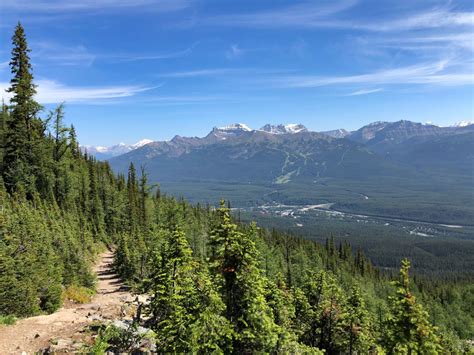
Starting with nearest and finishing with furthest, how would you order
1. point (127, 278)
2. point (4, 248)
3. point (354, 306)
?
point (4, 248) → point (354, 306) → point (127, 278)

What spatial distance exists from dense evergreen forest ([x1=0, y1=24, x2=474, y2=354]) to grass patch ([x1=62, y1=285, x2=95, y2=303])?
0.66 meters

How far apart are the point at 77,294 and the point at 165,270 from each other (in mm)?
18857

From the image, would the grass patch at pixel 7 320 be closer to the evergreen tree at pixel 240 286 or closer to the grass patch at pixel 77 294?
the grass patch at pixel 77 294

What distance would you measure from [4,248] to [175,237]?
17310mm

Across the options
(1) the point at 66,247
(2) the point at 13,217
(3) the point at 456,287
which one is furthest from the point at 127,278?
(3) the point at 456,287

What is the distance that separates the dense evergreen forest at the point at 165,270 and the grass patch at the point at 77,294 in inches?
25.9

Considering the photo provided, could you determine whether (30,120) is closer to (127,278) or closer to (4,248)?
(127,278)

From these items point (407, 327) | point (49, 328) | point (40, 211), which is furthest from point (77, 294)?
point (407, 327)

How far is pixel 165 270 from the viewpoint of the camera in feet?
84.9

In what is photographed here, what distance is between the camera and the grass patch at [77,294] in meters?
37.3

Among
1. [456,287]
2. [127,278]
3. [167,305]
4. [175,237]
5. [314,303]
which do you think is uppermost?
[175,237]

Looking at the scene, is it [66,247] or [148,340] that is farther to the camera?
[66,247]

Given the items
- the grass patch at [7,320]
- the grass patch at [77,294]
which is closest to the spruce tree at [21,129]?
the grass patch at [77,294]

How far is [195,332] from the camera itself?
20266 mm
